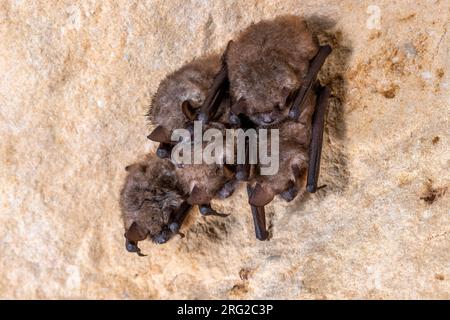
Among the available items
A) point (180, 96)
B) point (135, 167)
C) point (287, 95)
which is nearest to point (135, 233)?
point (135, 167)

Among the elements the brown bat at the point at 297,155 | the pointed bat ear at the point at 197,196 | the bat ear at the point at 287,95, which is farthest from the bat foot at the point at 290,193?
the bat ear at the point at 287,95

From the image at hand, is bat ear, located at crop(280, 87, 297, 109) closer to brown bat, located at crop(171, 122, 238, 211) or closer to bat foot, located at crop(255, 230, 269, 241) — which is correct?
brown bat, located at crop(171, 122, 238, 211)

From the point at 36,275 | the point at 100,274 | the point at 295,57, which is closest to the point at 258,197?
the point at 295,57

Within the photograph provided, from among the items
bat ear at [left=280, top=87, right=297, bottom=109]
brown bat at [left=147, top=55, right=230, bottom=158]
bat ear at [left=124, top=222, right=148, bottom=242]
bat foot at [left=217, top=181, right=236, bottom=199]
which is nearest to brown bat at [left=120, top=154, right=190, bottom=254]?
bat ear at [left=124, top=222, right=148, bottom=242]

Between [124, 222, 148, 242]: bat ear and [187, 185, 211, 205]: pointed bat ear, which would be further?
[124, 222, 148, 242]: bat ear
